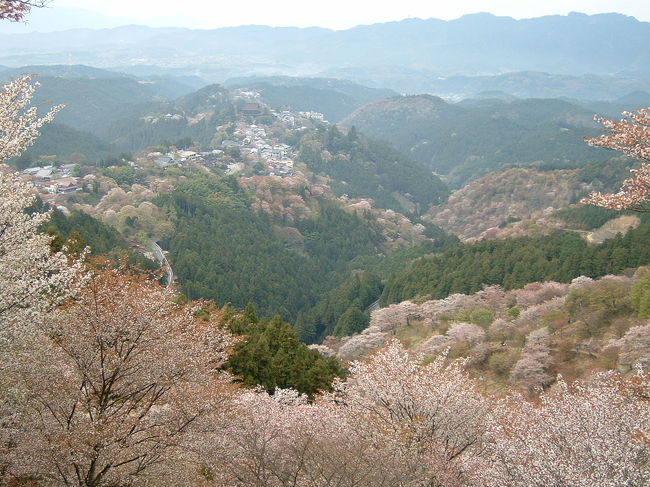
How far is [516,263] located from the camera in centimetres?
3972

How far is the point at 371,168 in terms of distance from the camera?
122 metres

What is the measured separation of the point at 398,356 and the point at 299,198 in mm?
64415

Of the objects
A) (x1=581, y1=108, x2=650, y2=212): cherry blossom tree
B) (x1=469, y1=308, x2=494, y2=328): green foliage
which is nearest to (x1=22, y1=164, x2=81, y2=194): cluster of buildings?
(x1=469, y1=308, x2=494, y2=328): green foliage

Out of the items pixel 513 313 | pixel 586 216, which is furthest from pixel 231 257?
pixel 586 216

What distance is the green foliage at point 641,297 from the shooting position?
2255 cm

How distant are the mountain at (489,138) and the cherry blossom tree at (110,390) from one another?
A: 129322 millimetres

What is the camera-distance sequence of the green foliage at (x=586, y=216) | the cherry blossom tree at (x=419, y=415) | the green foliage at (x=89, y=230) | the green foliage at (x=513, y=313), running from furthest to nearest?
the green foliage at (x=586, y=216) → the green foliage at (x=89, y=230) → the green foliage at (x=513, y=313) → the cherry blossom tree at (x=419, y=415)

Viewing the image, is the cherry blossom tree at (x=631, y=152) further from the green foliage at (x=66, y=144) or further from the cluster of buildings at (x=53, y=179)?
the green foliage at (x=66, y=144)

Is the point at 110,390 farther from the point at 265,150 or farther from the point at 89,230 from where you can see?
the point at 265,150

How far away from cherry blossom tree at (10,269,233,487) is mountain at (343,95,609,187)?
129322 millimetres

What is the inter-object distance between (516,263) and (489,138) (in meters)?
138

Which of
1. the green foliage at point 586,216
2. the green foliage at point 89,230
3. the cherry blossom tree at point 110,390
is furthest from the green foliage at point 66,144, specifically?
the cherry blossom tree at point 110,390

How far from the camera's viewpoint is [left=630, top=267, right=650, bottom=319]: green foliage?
22547 mm

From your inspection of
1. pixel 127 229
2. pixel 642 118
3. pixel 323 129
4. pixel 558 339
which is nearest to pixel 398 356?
pixel 642 118
